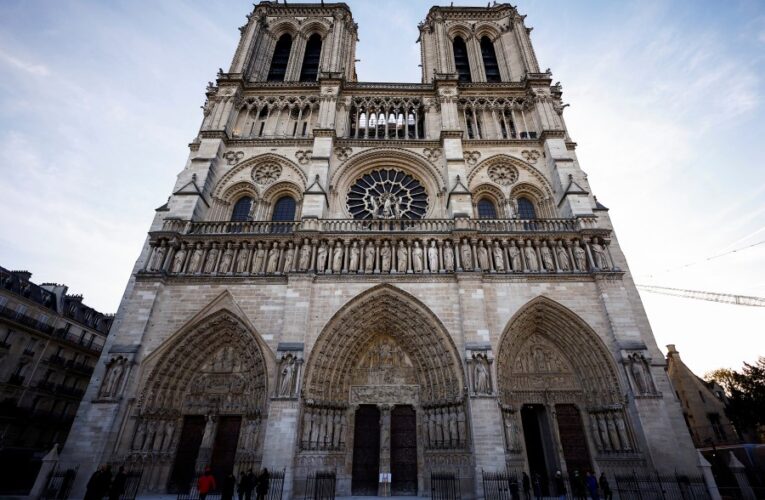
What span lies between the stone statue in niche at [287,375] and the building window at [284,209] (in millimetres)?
6697

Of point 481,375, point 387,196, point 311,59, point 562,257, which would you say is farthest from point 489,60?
point 481,375

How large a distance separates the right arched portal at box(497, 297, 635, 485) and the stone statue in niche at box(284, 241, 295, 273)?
721 centimetres

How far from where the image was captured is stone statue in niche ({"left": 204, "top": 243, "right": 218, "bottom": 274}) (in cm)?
1278

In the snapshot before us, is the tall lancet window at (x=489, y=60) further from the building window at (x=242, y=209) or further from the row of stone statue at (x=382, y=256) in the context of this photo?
the building window at (x=242, y=209)

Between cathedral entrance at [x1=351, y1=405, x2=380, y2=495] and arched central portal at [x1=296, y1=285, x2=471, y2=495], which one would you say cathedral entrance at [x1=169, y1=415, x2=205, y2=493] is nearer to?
arched central portal at [x1=296, y1=285, x2=471, y2=495]

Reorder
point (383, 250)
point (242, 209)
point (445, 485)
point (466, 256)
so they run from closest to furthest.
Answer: point (445, 485) → point (466, 256) → point (383, 250) → point (242, 209)

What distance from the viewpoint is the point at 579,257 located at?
12695mm

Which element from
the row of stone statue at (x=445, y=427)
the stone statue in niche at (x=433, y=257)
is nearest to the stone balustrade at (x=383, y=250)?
the stone statue in niche at (x=433, y=257)

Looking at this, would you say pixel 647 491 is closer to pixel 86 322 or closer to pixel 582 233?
pixel 582 233

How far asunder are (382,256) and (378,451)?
237 inches

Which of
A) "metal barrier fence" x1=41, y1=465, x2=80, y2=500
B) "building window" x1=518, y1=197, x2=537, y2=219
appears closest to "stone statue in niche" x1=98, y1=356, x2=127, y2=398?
"metal barrier fence" x1=41, y1=465, x2=80, y2=500

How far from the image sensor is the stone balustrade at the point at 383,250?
493 inches

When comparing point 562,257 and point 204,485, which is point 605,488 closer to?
point 562,257

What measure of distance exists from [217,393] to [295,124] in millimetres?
12073
